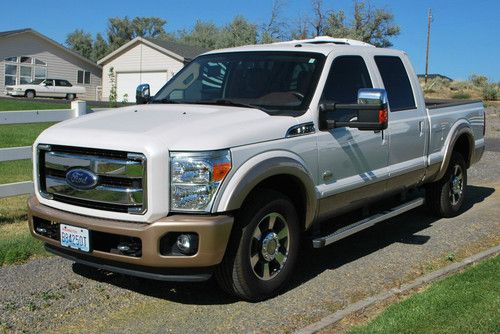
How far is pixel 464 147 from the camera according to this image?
8234 millimetres

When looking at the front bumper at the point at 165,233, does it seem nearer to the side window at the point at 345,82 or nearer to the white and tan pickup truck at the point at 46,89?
the side window at the point at 345,82

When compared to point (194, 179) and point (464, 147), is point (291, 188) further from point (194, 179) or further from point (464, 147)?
point (464, 147)

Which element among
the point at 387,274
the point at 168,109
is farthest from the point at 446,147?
the point at 168,109

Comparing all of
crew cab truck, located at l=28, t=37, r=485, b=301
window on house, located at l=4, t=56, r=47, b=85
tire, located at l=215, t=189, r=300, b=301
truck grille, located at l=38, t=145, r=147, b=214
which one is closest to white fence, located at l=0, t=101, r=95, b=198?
crew cab truck, located at l=28, t=37, r=485, b=301

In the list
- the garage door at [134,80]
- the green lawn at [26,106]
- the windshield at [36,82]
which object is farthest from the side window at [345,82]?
the windshield at [36,82]

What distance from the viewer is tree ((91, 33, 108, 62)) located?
266ft

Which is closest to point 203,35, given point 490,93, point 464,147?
point 490,93

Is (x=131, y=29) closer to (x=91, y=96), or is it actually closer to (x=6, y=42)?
(x=91, y=96)

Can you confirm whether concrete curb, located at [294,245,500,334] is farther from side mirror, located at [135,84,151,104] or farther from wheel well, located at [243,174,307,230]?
side mirror, located at [135,84,151,104]

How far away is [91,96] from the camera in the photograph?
2112 inches

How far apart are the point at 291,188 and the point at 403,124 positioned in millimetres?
1938

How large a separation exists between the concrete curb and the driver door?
89 centimetres

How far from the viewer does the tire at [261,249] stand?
4.52 metres

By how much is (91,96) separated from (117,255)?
169 ft
